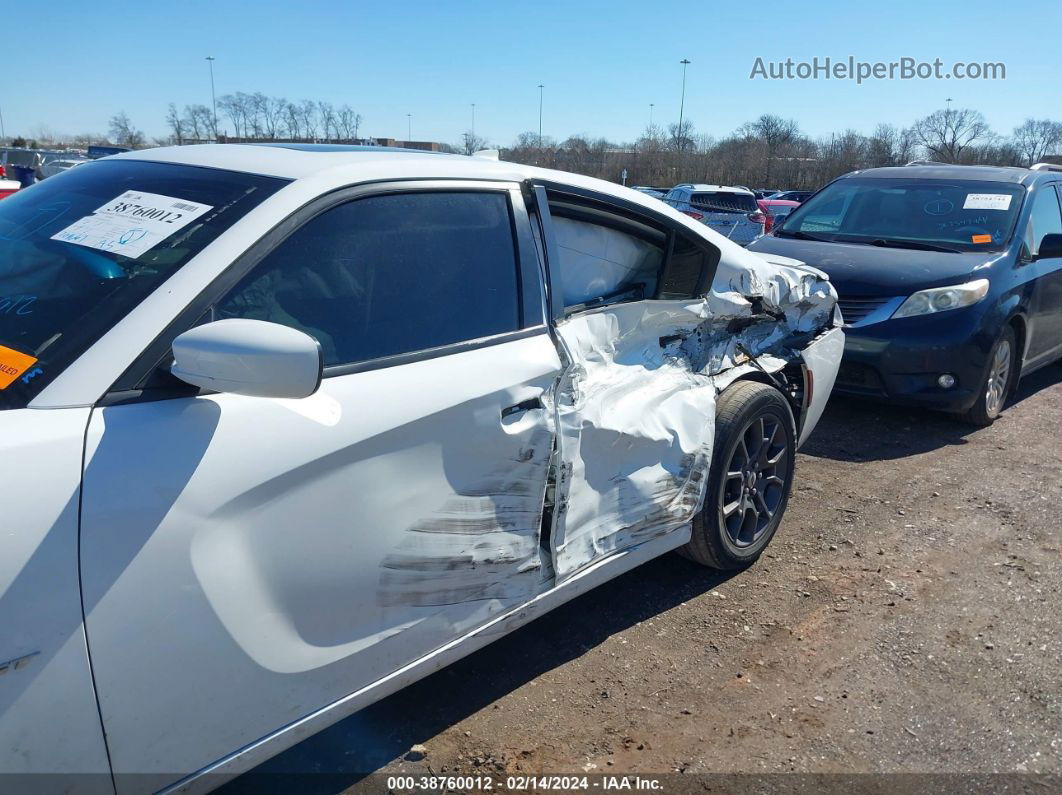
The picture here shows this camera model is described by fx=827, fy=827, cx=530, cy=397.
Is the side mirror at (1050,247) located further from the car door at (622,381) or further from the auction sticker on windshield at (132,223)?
the auction sticker on windshield at (132,223)

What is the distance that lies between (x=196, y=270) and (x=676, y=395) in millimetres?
1888

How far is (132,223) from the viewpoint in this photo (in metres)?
2.25

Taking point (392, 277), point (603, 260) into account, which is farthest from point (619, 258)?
point (392, 277)

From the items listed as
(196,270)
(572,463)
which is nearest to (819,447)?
(572,463)

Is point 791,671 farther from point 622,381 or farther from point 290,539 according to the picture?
point 290,539

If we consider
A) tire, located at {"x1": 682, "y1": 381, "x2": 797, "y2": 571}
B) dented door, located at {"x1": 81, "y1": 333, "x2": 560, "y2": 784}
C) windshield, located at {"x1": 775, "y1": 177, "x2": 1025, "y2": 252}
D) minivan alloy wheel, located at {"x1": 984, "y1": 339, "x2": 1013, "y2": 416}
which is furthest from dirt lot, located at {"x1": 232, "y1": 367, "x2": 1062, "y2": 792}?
windshield, located at {"x1": 775, "y1": 177, "x2": 1025, "y2": 252}

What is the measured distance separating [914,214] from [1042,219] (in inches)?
40.9

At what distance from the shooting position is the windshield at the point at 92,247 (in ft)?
6.20

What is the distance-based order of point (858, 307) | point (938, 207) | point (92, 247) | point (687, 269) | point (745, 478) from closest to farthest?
1. point (92, 247)
2. point (687, 269)
3. point (745, 478)
4. point (858, 307)
5. point (938, 207)

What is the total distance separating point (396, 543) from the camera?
2.20 meters

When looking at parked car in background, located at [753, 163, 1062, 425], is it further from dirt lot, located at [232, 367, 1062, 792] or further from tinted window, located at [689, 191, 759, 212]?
tinted window, located at [689, 191, 759, 212]

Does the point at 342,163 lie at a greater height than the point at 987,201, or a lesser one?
greater

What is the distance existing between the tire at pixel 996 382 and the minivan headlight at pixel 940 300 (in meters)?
0.43

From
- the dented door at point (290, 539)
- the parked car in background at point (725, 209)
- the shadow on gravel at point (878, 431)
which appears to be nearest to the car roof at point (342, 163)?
the dented door at point (290, 539)
